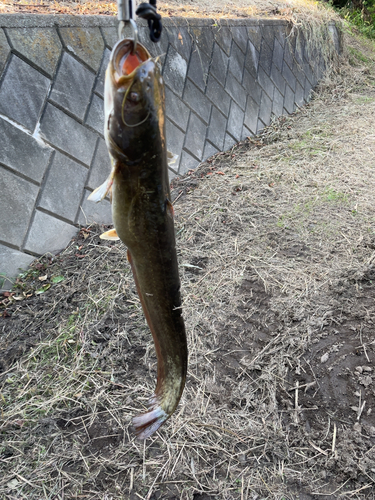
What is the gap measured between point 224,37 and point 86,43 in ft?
8.30

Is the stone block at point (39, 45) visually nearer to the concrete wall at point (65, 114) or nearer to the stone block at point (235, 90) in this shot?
the concrete wall at point (65, 114)

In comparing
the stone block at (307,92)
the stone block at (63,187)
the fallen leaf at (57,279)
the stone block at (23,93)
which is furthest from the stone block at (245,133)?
the fallen leaf at (57,279)

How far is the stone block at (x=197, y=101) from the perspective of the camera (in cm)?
429

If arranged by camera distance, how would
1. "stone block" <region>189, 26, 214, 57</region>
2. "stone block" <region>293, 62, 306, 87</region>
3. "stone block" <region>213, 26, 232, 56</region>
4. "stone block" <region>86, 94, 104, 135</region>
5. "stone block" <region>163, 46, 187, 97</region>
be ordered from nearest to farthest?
1. "stone block" <region>86, 94, 104, 135</region>
2. "stone block" <region>163, 46, 187, 97</region>
3. "stone block" <region>189, 26, 214, 57</region>
4. "stone block" <region>213, 26, 232, 56</region>
5. "stone block" <region>293, 62, 306, 87</region>

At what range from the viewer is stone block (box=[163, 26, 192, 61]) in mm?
4043

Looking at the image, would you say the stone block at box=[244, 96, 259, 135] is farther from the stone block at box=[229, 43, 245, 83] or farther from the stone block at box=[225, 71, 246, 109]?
the stone block at box=[229, 43, 245, 83]

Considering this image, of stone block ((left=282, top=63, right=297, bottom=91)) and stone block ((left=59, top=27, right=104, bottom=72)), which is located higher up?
stone block ((left=59, top=27, right=104, bottom=72))

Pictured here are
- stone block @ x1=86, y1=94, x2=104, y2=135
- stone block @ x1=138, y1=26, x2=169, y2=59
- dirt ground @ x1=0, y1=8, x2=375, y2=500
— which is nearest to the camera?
dirt ground @ x1=0, y1=8, x2=375, y2=500

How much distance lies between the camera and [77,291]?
2828 mm

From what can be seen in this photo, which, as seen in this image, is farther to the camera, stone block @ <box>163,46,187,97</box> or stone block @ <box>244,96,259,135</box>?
stone block @ <box>244,96,259,135</box>

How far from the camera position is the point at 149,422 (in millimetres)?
1378

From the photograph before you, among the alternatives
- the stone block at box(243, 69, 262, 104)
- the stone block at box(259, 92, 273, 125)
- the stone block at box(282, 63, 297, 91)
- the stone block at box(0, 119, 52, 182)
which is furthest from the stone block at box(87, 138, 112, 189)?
the stone block at box(282, 63, 297, 91)

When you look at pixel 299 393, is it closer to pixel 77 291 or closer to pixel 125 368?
pixel 125 368

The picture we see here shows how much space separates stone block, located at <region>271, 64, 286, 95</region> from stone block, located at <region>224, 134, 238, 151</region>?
180cm
